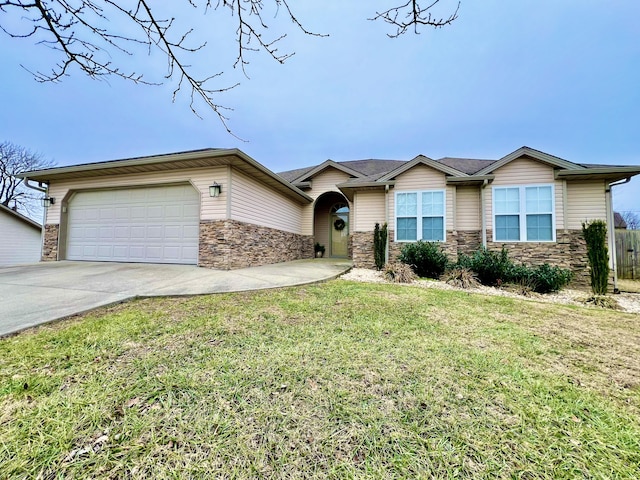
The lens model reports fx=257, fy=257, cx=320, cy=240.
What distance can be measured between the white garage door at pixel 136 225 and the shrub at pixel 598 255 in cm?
1111

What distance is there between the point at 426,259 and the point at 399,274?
1442 millimetres

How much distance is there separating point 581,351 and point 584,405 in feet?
4.50

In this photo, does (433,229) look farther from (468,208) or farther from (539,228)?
(539,228)

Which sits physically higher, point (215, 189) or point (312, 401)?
point (215, 189)

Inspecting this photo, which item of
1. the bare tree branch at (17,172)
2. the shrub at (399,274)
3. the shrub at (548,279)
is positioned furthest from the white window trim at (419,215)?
the bare tree branch at (17,172)

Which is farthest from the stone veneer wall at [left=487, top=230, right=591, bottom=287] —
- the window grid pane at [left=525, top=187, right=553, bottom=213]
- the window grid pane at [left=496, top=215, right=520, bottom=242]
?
the window grid pane at [left=525, top=187, right=553, bottom=213]

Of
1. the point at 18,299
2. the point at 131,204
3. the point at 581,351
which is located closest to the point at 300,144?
the point at 131,204

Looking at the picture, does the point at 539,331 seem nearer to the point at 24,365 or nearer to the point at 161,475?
the point at 161,475

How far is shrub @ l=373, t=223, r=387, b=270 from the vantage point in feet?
30.1

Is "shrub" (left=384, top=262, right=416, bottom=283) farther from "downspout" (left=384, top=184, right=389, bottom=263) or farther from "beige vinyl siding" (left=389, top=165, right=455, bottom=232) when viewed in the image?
"beige vinyl siding" (left=389, top=165, right=455, bottom=232)

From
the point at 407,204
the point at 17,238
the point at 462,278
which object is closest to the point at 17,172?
the point at 17,238

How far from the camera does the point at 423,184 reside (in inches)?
361

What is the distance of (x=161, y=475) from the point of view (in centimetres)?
131

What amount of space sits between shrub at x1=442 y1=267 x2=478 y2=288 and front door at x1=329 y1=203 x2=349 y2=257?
23.2ft
